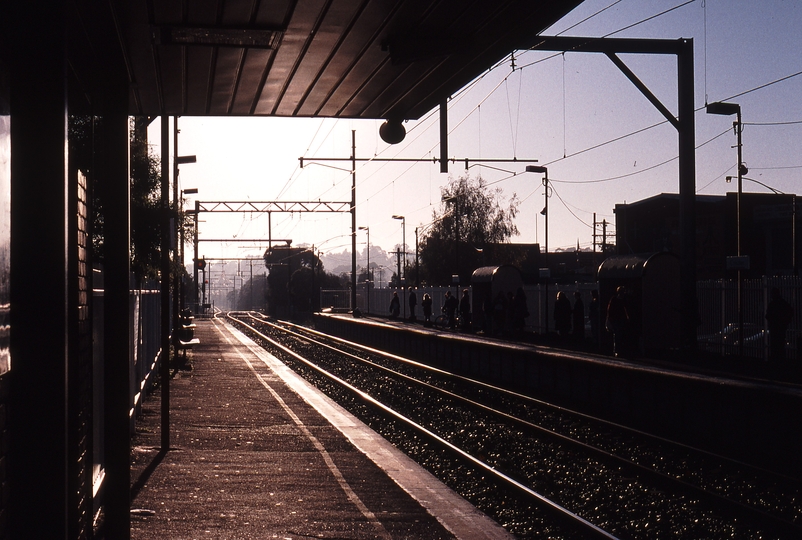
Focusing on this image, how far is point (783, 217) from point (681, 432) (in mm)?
42162

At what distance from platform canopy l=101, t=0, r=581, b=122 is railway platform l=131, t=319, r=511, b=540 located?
10.6ft

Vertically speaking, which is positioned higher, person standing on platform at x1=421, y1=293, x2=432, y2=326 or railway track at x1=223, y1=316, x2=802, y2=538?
Result: person standing on platform at x1=421, y1=293, x2=432, y2=326

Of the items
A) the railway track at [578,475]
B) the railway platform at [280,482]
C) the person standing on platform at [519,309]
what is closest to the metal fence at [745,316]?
the person standing on platform at [519,309]

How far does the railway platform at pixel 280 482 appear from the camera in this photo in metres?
6.20

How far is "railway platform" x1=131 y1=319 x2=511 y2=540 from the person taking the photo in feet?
20.4

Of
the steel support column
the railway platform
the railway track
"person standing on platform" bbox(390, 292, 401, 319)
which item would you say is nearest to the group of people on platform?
"person standing on platform" bbox(390, 292, 401, 319)

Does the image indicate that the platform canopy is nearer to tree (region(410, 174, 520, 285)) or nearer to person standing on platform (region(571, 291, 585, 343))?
person standing on platform (region(571, 291, 585, 343))

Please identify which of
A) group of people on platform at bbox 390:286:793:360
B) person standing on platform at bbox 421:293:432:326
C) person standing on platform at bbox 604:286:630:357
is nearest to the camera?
group of people on platform at bbox 390:286:793:360

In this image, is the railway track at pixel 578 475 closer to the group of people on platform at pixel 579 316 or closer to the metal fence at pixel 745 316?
the group of people on platform at pixel 579 316

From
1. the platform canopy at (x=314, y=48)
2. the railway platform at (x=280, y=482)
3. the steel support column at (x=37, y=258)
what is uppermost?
the platform canopy at (x=314, y=48)

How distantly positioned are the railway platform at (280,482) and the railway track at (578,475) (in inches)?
27.3

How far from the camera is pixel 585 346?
82.1ft

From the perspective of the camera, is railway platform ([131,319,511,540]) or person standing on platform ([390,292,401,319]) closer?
railway platform ([131,319,511,540])

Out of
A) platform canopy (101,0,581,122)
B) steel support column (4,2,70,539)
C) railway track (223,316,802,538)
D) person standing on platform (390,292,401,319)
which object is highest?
platform canopy (101,0,581,122)
